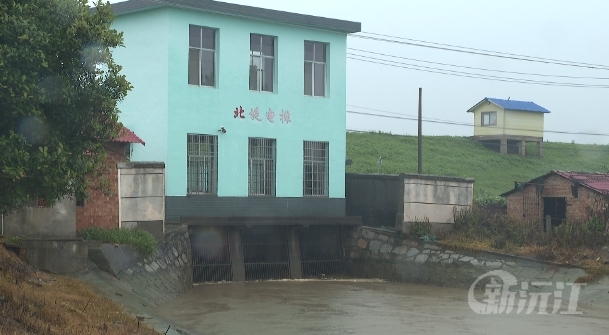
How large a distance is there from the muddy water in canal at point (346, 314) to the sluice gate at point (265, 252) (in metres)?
1.58

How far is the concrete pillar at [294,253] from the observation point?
91.2 feet

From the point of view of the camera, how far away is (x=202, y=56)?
26328mm

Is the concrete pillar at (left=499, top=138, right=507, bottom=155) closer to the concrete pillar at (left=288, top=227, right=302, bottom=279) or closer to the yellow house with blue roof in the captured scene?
the yellow house with blue roof

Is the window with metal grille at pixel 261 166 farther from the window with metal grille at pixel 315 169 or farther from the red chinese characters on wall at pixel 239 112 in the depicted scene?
the window with metal grille at pixel 315 169

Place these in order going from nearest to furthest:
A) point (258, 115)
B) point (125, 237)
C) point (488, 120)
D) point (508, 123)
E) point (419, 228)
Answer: point (125, 237) < point (419, 228) < point (258, 115) < point (508, 123) < point (488, 120)

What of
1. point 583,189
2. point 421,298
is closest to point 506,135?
point 583,189

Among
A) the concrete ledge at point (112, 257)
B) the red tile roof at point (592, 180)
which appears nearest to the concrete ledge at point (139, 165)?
the concrete ledge at point (112, 257)

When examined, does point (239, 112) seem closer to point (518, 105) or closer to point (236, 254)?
point (236, 254)

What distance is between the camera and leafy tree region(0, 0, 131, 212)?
11008 millimetres

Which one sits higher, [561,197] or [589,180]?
[589,180]

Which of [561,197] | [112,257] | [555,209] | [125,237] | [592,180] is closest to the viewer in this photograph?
[112,257]

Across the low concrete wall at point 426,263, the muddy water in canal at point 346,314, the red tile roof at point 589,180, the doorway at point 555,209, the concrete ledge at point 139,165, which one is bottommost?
the muddy water in canal at point 346,314

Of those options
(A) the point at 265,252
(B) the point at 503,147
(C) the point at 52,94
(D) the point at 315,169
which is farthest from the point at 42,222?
(B) the point at 503,147

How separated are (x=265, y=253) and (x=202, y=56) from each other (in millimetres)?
6497
